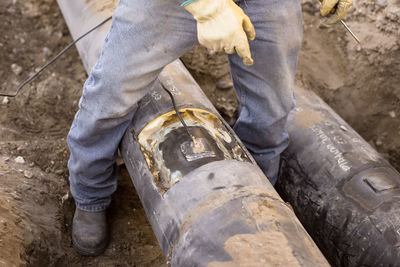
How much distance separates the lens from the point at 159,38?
4.63ft

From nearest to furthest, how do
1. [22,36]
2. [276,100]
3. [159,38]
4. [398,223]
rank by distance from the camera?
[159,38]
[398,223]
[276,100]
[22,36]

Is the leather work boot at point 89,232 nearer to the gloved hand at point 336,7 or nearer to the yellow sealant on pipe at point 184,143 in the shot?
the yellow sealant on pipe at point 184,143

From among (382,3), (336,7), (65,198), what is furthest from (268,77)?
(382,3)

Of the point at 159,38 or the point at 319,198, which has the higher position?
the point at 159,38

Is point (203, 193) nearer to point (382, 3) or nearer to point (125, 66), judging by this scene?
point (125, 66)

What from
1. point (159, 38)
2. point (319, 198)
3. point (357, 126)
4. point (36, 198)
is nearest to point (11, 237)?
point (36, 198)

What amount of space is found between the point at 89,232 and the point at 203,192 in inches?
35.5

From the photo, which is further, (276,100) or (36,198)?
(36,198)

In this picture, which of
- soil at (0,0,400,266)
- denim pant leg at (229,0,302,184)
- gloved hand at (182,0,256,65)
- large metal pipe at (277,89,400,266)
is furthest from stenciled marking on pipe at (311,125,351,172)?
gloved hand at (182,0,256,65)

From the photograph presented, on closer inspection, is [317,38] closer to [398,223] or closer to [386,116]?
[386,116]

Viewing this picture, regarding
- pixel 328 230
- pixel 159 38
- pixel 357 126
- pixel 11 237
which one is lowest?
pixel 357 126

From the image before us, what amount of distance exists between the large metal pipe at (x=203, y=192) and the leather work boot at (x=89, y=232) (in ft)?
1.58

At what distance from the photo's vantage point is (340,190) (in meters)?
1.83

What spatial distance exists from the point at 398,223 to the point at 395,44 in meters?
1.58
